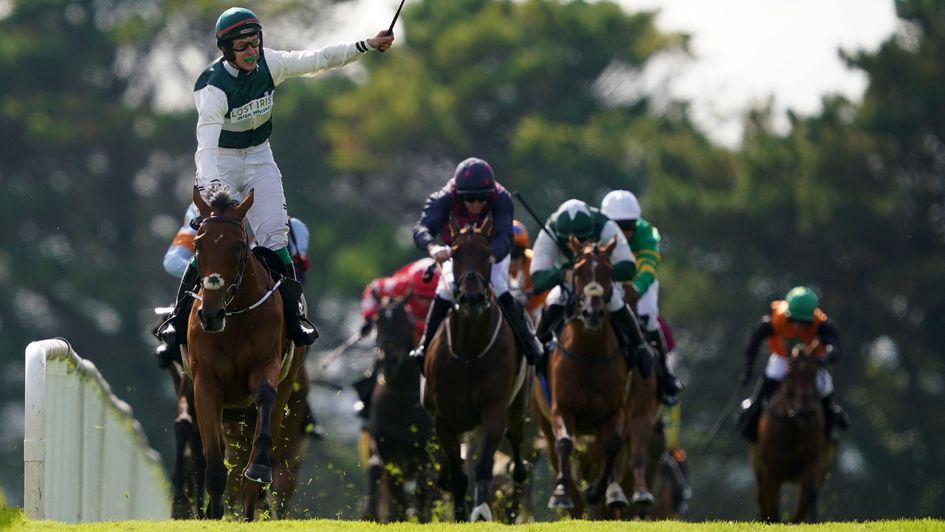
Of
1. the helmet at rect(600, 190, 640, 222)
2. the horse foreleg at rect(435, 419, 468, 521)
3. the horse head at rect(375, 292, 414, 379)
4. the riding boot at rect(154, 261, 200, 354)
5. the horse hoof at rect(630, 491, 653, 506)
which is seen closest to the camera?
the riding boot at rect(154, 261, 200, 354)

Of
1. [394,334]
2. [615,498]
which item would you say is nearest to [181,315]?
[615,498]

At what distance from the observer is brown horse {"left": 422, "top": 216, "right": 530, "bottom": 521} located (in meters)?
13.1

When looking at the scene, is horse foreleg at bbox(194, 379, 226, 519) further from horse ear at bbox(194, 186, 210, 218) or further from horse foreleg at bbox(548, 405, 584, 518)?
horse foreleg at bbox(548, 405, 584, 518)

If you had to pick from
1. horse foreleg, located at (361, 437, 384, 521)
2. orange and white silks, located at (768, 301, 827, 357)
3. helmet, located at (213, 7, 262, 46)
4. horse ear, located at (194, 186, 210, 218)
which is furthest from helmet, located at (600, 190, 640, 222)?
horse ear, located at (194, 186, 210, 218)

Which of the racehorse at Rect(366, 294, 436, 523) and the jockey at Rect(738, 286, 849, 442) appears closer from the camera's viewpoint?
the racehorse at Rect(366, 294, 436, 523)

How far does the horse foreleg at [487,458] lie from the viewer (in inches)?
503

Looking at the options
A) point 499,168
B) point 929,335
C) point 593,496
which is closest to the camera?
point 593,496

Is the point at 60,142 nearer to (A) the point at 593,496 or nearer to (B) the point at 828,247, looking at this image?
(B) the point at 828,247

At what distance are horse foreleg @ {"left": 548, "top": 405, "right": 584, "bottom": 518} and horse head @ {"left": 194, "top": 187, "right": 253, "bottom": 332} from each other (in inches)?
125

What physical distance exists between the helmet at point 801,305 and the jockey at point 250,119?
7.38 metres

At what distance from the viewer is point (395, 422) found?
1806 centimetres

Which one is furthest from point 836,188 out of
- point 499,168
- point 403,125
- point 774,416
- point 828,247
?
point 774,416

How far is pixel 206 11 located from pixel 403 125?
186 inches

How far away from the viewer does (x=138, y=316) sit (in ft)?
125
